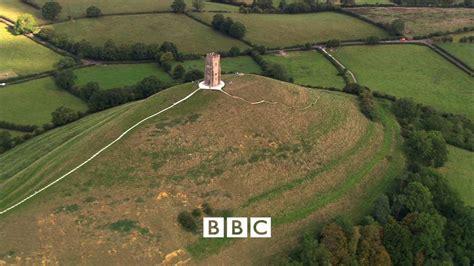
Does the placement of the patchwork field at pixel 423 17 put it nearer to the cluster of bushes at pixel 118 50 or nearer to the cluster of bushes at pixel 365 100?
the cluster of bushes at pixel 365 100

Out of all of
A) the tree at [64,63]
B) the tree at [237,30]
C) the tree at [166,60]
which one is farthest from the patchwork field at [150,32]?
the tree at [64,63]

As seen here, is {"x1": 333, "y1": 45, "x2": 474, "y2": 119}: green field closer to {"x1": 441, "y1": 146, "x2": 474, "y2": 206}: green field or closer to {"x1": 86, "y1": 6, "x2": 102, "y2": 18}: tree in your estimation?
{"x1": 441, "y1": 146, "x2": 474, "y2": 206}: green field

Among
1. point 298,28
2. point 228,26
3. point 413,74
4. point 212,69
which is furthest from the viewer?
point 298,28

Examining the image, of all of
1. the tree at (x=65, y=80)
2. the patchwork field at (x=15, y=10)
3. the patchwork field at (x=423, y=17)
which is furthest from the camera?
the patchwork field at (x=423, y=17)

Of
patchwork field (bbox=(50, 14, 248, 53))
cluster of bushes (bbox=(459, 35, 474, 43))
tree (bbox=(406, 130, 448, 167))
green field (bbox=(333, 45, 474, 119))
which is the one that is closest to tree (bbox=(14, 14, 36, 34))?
patchwork field (bbox=(50, 14, 248, 53))

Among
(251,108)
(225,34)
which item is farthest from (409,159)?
(225,34)

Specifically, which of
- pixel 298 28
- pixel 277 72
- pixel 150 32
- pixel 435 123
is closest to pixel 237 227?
pixel 435 123

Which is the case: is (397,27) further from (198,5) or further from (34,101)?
(34,101)
